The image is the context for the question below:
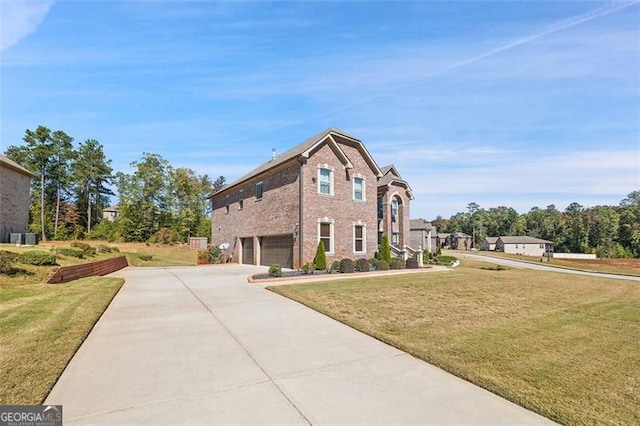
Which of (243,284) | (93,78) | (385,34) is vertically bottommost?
(243,284)

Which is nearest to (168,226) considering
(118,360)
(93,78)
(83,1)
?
(93,78)

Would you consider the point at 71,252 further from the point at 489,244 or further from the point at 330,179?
the point at 489,244

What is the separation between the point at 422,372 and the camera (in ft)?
15.0

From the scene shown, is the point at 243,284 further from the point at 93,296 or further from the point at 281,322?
the point at 281,322

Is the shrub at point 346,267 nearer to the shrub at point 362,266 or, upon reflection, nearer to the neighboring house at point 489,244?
the shrub at point 362,266

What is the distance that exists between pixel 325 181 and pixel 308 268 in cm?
589

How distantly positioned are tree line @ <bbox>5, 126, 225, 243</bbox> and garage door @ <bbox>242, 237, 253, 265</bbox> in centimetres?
2604

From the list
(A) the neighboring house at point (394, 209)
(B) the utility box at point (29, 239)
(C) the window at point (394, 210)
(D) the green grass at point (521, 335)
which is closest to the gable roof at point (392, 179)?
(A) the neighboring house at point (394, 209)

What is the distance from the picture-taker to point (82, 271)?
1428cm

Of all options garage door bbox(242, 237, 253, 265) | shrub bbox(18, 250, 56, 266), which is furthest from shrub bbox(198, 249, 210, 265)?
shrub bbox(18, 250, 56, 266)

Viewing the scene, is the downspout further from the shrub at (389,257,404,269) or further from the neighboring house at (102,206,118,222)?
the neighboring house at (102,206,118,222)

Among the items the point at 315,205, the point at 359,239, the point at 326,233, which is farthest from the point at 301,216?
the point at 359,239

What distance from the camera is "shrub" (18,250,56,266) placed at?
42.0ft

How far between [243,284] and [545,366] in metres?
10.6
